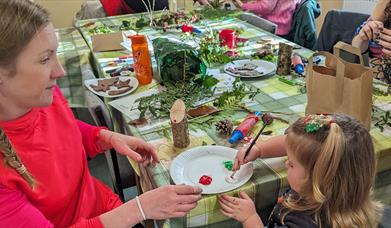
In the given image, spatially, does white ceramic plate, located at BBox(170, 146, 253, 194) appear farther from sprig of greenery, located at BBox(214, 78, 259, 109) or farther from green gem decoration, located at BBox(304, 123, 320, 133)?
sprig of greenery, located at BBox(214, 78, 259, 109)

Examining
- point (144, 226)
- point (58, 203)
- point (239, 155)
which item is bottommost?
point (144, 226)

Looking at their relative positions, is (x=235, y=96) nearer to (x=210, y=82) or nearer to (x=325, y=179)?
(x=210, y=82)

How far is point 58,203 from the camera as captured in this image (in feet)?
3.56

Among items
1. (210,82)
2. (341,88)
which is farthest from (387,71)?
(210,82)

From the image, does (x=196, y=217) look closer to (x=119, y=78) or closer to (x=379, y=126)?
(x=379, y=126)

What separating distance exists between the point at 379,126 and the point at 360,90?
0.77 feet

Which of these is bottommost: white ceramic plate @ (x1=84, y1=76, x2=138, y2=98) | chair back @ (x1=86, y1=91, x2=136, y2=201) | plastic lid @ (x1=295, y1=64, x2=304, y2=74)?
chair back @ (x1=86, y1=91, x2=136, y2=201)

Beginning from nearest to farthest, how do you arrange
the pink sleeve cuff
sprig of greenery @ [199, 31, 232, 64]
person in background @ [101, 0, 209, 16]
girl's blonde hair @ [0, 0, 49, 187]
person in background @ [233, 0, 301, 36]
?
girl's blonde hair @ [0, 0, 49, 187]
the pink sleeve cuff
sprig of greenery @ [199, 31, 232, 64]
person in background @ [101, 0, 209, 16]
person in background @ [233, 0, 301, 36]

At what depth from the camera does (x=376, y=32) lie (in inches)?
70.1

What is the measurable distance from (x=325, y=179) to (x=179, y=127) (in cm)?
47

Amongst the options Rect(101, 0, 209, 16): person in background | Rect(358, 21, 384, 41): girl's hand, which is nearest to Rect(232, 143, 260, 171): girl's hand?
Rect(358, 21, 384, 41): girl's hand

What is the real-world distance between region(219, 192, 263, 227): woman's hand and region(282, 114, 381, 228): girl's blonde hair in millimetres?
100

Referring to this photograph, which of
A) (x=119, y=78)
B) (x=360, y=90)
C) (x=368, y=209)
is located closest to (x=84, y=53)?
(x=119, y=78)

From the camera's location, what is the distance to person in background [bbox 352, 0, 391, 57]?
1.65m
